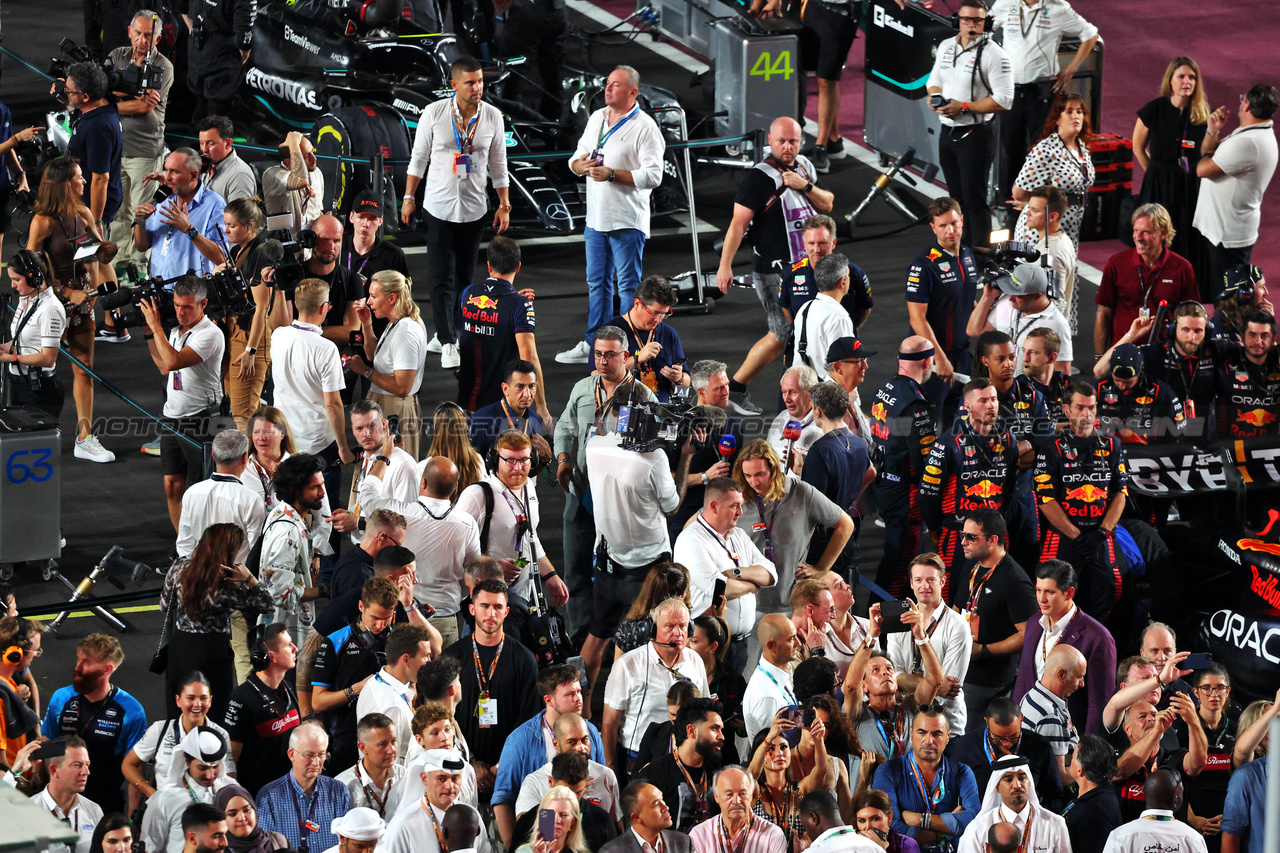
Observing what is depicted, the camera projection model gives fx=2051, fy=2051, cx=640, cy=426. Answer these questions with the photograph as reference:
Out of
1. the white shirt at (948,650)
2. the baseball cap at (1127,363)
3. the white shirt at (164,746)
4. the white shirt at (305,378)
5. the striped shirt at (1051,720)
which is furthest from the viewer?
the baseball cap at (1127,363)

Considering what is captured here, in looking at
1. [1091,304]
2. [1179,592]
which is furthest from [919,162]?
[1179,592]

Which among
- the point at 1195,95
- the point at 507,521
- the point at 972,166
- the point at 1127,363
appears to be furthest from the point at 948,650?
the point at 1195,95

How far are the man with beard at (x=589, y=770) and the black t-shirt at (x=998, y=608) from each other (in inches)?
99.5

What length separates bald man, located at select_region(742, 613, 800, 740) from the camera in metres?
9.06

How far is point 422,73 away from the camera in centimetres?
1628

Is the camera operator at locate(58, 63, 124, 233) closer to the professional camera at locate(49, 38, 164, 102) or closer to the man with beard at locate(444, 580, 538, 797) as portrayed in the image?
the professional camera at locate(49, 38, 164, 102)

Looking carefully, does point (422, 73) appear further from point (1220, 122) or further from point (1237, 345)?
point (1237, 345)

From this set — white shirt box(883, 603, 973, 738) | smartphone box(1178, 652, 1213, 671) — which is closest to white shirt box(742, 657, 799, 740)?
white shirt box(883, 603, 973, 738)

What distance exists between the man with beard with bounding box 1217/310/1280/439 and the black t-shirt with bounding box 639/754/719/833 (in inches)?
194

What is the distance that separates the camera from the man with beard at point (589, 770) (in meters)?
8.31

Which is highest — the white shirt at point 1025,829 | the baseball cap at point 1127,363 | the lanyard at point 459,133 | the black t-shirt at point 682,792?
the lanyard at point 459,133

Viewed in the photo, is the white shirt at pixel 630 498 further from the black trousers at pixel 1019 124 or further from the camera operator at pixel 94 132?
Answer: the black trousers at pixel 1019 124

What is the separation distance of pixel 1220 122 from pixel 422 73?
613cm

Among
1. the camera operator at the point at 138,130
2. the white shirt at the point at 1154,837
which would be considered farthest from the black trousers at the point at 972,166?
the white shirt at the point at 1154,837
